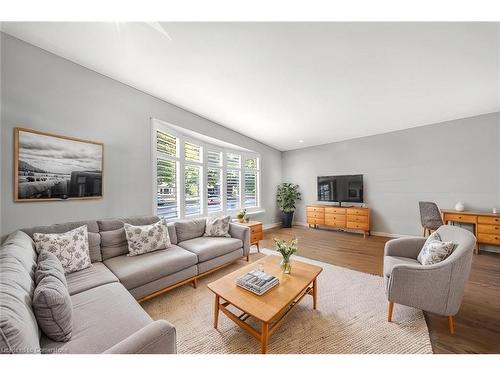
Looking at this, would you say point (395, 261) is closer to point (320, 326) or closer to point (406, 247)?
point (406, 247)

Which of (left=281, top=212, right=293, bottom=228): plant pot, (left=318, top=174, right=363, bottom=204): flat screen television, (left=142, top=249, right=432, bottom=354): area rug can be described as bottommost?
(left=142, top=249, right=432, bottom=354): area rug

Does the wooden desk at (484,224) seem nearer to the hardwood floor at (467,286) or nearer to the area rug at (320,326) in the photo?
the hardwood floor at (467,286)

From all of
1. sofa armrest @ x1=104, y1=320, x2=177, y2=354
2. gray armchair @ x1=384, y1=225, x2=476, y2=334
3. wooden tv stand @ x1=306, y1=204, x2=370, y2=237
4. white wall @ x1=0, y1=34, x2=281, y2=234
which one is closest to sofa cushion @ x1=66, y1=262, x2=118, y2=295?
white wall @ x1=0, y1=34, x2=281, y2=234

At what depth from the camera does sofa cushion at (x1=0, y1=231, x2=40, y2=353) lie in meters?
0.73

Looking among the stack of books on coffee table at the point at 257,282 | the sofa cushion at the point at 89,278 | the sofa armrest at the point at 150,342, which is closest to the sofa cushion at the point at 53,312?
the sofa armrest at the point at 150,342

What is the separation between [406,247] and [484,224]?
2504 mm

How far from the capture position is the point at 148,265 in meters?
2.06

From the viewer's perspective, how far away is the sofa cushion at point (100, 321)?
41.7 inches

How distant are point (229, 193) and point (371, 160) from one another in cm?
368

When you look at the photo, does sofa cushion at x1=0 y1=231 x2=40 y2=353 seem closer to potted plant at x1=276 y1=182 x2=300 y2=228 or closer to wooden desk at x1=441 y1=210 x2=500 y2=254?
potted plant at x1=276 y1=182 x2=300 y2=228

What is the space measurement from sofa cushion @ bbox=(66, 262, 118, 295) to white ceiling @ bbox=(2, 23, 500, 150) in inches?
95.9

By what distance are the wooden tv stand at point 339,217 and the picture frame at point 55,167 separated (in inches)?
191

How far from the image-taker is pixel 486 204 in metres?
3.60
